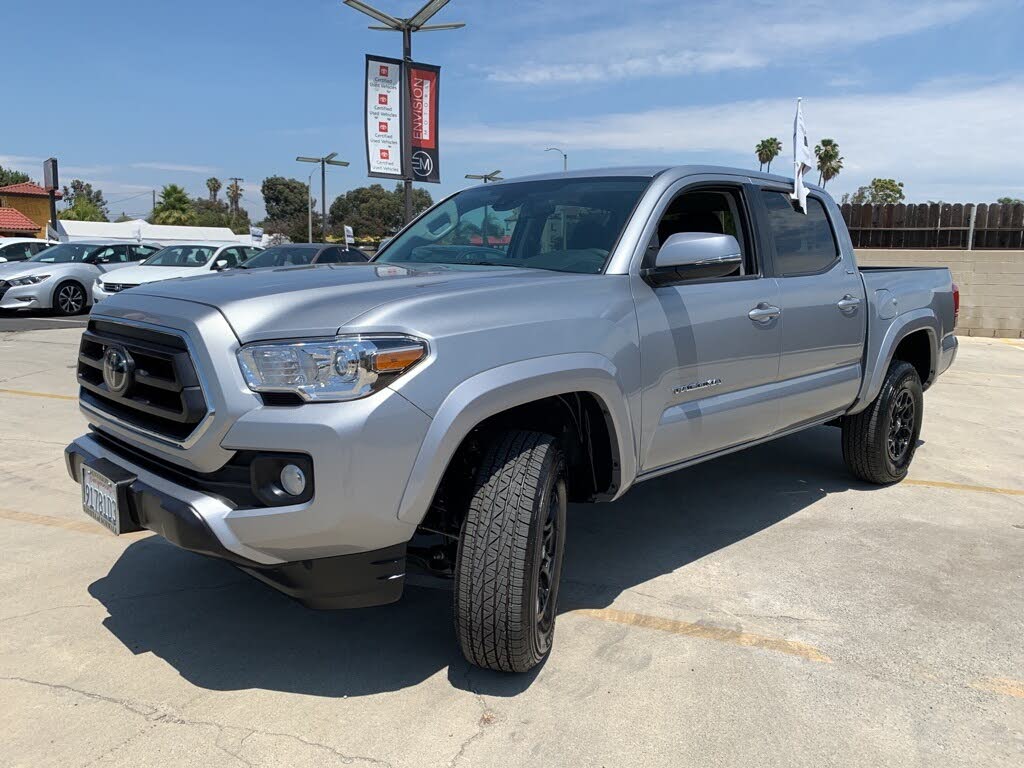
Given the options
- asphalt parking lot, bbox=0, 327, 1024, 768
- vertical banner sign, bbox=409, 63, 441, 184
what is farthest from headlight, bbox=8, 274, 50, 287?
asphalt parking lot, bbox=0, 327, 1024, 768

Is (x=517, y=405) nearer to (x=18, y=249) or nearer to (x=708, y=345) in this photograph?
(x=708, y=345)

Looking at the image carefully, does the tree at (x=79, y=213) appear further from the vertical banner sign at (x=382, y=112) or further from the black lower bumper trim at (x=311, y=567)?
the black lower bumper trim at (x=311, y=567)

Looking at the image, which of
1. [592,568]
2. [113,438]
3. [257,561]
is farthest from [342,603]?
[592,568]

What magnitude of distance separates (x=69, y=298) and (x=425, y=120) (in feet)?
25.2

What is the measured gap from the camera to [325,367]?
94.2 inches

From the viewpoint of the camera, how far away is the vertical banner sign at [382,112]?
16.0m

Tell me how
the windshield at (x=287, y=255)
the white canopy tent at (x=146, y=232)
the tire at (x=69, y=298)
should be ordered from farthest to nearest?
1. the white canopy tent at (x=146, y=232)
2. the tire at (x=69, y=298)
3. the windshield at (x=287, y=255)

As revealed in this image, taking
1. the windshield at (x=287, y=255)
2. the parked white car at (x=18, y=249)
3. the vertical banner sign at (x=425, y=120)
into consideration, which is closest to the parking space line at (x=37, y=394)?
the windshield at (x=287, y=255)

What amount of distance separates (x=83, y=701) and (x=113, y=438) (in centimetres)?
91

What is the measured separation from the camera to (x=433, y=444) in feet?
8.04

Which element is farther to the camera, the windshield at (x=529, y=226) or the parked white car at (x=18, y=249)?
the parked white car at (x=18, y=249)

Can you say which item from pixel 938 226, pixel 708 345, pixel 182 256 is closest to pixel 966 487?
pixel 708 345

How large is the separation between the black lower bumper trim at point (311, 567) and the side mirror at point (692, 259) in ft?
4.93

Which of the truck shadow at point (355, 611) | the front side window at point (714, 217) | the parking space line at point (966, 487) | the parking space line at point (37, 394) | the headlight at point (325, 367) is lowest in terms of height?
the parking space line at point (966, 487)
